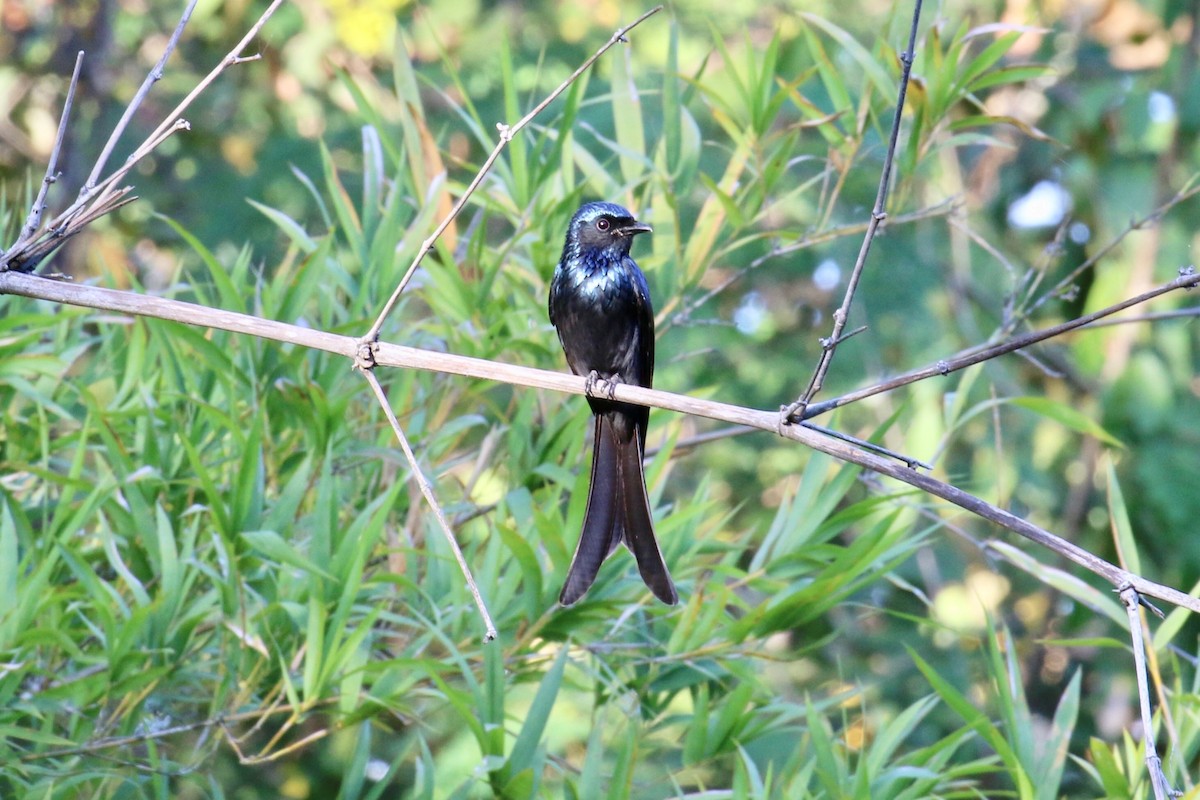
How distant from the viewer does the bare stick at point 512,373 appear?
1.61m

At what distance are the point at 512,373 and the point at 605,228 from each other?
54.1 inches

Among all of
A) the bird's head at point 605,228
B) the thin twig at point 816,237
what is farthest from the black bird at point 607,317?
the thin twig at point 816,237

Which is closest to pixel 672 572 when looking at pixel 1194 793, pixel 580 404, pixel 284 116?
pixel 580 404

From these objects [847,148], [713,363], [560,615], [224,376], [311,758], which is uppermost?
[847,148]

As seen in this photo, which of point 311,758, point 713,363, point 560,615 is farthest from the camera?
point 713,363

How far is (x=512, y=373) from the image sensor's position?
1.99 m

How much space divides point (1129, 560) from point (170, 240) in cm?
522

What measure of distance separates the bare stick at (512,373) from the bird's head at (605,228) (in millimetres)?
1236

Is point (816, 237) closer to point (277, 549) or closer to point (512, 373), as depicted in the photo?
point (277, 549)

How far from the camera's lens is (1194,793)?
245 cm

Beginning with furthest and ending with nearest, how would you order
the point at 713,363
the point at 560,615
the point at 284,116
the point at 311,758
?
the point at 284,116, the point at 713,363, the point at 311,758, the point at 560,615

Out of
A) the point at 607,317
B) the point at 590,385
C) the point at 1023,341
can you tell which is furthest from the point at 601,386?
the point at 1023,341

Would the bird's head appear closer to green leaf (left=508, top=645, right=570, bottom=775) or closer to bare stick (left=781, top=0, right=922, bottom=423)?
green leaf (left=508, top=645, right=570, bottom=775)

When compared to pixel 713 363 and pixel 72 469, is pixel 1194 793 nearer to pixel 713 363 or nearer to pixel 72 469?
pixel 72 469
